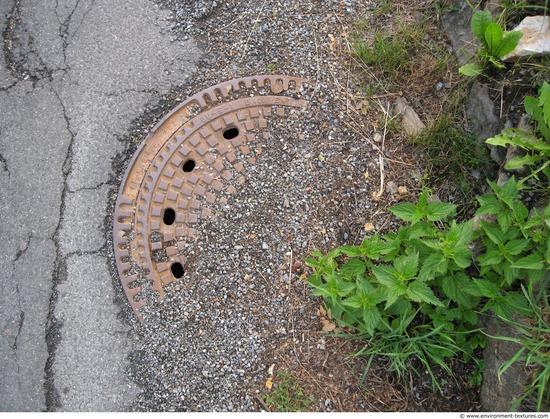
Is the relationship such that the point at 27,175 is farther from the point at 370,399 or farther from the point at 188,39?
the point at 370,399

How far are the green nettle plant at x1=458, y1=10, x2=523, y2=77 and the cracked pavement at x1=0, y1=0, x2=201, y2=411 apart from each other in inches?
58.5

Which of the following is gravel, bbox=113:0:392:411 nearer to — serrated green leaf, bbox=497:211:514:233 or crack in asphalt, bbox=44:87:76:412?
crack in asphalt, bbox=44:87:76:412

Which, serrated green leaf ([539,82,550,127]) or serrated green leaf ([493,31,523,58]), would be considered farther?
serrated green leaf ([493,31,523,58])

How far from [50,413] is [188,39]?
210cm

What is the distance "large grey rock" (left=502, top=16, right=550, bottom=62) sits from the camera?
208 cm

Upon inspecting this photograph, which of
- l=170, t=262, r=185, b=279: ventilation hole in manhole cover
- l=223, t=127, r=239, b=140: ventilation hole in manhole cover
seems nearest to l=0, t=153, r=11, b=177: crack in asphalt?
l=170, t=262, r=185, b=279: ventilation hole in manhole cover

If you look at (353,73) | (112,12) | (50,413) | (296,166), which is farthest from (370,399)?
(112,12)

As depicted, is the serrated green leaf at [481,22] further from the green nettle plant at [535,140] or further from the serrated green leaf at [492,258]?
the serrated green leaf at [492,258]

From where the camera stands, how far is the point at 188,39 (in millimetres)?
2664

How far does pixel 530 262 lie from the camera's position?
1.73m

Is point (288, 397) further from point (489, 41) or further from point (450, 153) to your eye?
point (489, 41)

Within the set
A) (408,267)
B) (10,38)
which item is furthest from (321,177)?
(10,38)

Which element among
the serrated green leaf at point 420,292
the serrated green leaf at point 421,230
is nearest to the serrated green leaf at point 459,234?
the serrated green leaf at point 421,230

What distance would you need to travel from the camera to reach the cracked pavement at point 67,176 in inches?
87.5
